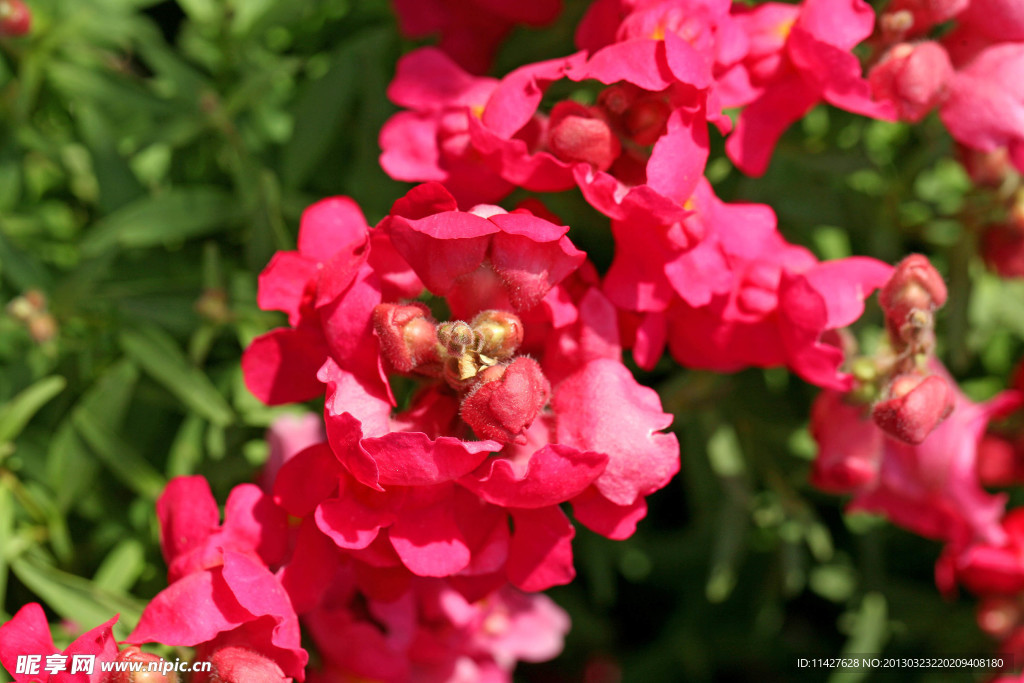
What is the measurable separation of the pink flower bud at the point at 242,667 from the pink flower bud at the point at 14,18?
0.97 meters

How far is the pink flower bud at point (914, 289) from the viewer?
99cm

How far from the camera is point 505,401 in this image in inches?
32.1

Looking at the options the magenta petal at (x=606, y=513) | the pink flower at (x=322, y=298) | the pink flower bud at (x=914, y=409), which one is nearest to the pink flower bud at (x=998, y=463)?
the pink flower bud at (x=914, y=409)

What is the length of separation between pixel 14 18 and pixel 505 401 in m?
1.01

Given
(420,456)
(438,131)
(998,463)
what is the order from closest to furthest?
(420,456), (438,131), (998,463)

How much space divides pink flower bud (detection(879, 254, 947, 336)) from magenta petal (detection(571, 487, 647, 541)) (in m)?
0.38

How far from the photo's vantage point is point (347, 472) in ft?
2.89

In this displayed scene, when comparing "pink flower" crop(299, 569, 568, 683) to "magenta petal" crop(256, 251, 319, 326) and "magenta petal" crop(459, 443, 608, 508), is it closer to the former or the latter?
"magenta petal" crop(459, 443, 608, 508)

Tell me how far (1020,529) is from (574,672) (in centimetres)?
106

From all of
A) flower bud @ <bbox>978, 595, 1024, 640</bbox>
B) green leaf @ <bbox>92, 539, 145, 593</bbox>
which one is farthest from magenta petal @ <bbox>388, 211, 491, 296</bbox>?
flower bud @ <bbox>978, 595, 1024, 640</bbox>

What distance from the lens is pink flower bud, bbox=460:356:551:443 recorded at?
0.82 meters

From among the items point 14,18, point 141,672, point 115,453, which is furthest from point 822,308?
point 14,18

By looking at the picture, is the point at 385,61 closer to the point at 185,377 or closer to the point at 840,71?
the point at 185,377

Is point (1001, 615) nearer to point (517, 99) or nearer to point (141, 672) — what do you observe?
point (517, 99)
